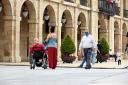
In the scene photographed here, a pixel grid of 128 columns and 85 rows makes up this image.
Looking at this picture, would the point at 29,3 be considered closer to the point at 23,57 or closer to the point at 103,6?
the point at 23,57

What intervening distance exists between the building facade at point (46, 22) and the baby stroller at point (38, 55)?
461 inches

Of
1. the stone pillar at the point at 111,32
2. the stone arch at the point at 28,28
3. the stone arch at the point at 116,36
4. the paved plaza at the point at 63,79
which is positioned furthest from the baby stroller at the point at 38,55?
the stone arch at the point at 116,36

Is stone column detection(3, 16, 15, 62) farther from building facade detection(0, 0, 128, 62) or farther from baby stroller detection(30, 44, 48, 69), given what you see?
baby stroller detection(30, 44, 48, 69)

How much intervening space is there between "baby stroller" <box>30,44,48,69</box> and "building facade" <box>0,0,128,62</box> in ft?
38.4

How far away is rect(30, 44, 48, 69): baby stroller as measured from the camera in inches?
862

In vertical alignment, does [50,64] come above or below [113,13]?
below

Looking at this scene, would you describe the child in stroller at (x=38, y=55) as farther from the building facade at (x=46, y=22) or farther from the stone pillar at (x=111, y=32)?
the stone pillar at (x=111, y=32)

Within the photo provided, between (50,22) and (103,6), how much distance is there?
11.8 m

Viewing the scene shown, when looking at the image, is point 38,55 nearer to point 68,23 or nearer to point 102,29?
point 68,23

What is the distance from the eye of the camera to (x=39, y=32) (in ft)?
122

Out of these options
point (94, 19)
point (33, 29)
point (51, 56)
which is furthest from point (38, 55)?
point (94, 19)

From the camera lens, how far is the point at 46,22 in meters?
43.2

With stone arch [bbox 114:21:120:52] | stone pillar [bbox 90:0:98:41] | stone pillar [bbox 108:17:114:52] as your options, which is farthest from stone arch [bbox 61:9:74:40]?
stone arch [bbox 114:21:120:52]

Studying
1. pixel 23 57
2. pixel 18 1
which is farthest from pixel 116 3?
pixel 18 1
